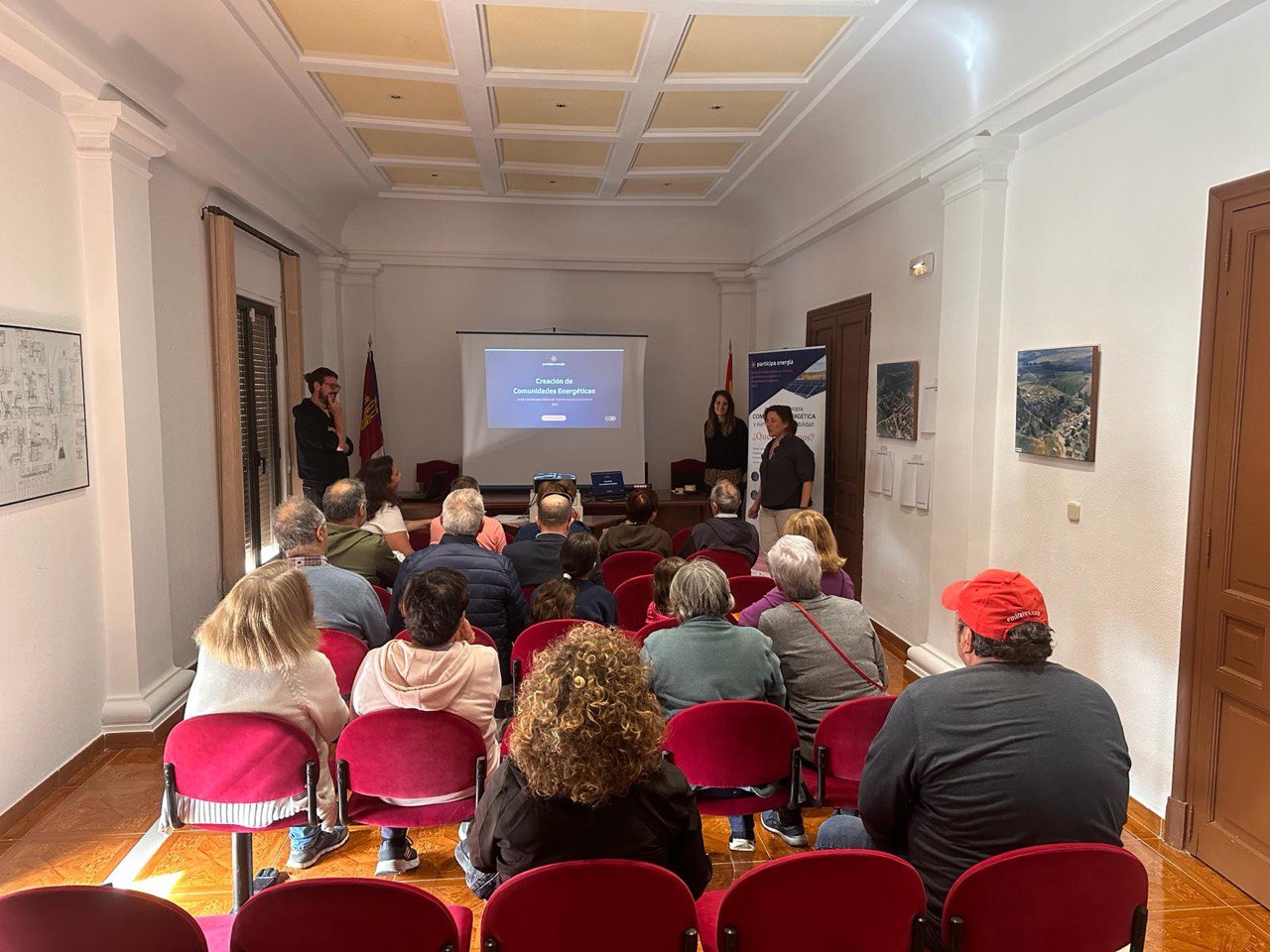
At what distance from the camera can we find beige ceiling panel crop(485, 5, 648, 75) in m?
4.48

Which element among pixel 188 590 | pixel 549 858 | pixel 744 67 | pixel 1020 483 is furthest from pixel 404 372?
pixel 549 858

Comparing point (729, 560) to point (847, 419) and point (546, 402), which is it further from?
point (546, 402)

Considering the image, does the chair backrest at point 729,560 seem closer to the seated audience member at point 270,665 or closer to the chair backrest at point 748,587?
the chair backrest at point 748,587

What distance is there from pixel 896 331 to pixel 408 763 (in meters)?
4.70

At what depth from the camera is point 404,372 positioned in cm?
941

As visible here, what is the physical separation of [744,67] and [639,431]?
4686 millimetres

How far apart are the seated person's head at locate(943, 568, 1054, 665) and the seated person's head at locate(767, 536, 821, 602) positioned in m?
0.95

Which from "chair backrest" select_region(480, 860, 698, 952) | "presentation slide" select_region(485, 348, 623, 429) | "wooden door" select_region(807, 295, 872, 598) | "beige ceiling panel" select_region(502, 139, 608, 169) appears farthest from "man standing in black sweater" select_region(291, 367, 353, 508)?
"chair backrest" select_region(480, 860, 698, 952)

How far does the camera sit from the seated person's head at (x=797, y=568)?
9.60 ft

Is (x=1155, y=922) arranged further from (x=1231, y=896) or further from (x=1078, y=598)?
(x=1078, y=598)

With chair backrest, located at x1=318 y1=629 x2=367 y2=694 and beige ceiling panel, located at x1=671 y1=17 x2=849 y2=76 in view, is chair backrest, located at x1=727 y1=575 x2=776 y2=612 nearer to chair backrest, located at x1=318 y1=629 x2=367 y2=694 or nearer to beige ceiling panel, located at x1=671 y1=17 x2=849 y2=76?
chair backrest, located at x1=318 y1=629 x2=367 y2=694

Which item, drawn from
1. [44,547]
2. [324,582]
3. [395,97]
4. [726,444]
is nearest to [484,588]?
[324,582]

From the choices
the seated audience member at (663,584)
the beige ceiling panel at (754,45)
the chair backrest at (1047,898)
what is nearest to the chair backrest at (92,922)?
the chair backrest at (1047,898)

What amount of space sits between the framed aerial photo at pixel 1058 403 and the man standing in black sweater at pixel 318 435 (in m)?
5.05
